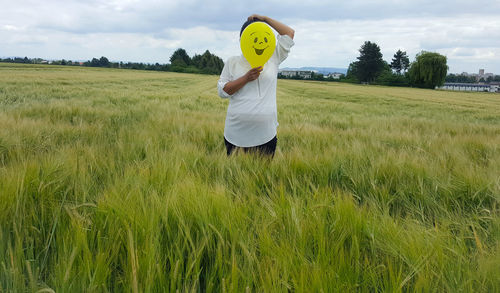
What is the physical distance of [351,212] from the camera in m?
0.87

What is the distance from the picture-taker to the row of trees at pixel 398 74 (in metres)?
51.9

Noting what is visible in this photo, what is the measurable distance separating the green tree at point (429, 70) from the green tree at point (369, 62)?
12752mm

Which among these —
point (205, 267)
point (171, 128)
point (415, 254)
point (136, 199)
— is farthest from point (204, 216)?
point (171, 128)

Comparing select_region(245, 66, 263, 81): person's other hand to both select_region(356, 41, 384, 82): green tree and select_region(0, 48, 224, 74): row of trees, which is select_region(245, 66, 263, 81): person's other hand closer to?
select_region(0, 48, 224, 74): row of trees

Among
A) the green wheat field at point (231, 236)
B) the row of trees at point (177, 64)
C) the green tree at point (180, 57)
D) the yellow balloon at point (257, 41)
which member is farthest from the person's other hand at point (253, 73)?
the green tree at point (180, 57)

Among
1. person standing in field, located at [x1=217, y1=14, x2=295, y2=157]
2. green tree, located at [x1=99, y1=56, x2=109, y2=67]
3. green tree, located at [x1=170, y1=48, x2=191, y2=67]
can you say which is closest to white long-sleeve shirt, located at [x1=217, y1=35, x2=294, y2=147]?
person standing in field, located at [x1=217, y1=14, x2=295, y2=157]

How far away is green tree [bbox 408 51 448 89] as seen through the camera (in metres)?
51.6

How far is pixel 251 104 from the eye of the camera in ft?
6.52

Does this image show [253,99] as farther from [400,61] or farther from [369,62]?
[400,61]

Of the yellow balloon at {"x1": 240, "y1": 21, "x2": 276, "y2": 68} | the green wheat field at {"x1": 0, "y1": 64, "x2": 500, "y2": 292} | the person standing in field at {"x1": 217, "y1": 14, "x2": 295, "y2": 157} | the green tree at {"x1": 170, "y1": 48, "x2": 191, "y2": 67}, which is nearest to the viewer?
the green wheat field at {"x1": 0, "y1": 64, "x2": 500, "y2": 292}

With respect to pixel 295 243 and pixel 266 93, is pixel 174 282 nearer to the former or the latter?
pixel 295 243

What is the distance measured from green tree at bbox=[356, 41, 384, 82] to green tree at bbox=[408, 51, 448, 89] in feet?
41.8

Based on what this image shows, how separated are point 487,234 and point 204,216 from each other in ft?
2.95

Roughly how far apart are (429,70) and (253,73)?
61.2 meters
